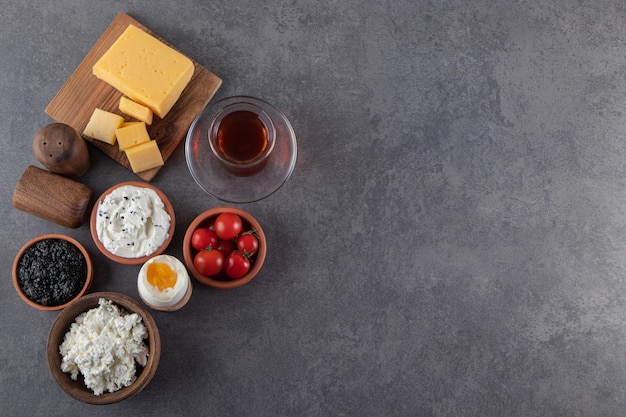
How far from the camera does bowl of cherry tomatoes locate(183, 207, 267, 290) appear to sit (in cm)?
158

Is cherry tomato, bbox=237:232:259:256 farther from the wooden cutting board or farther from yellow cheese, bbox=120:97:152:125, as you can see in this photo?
yellow cheese, bbox=120:97:152:125

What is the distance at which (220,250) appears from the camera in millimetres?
1613

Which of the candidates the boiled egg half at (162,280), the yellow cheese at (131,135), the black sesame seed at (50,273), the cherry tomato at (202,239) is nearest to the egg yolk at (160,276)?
the boiled egg half at (162,280)

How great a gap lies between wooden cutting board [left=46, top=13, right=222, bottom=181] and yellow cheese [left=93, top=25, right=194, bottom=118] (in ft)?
0.18

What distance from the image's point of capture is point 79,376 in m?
1.53

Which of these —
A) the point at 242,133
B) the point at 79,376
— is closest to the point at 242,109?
the point at 242,133

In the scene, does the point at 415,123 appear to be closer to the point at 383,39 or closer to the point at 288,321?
the point at 383,39

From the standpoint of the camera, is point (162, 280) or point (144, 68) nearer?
point (162, 280)

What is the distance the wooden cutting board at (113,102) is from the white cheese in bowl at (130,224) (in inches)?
4.2

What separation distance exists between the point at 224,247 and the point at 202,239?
0.07 meters

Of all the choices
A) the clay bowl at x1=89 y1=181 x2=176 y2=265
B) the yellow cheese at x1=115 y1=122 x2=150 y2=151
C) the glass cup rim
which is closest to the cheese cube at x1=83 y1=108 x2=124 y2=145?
the yellow cheese at x1=115 y1=122 x2=150 y2=151

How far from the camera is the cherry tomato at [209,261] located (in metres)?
1.57

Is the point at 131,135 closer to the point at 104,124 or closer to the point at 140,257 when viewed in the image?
the point at 104,124

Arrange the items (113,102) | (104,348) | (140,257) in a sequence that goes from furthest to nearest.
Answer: (113,102) < (140,257) < (104,348)
